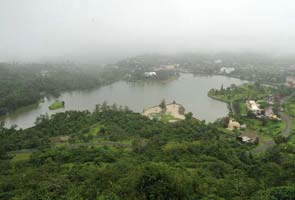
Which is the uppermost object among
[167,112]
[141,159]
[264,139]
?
[141,159]

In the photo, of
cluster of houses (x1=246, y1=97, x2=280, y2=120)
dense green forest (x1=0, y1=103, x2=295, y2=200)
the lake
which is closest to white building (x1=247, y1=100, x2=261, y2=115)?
cluster of houses (x1=246, y1=97, x2=280, y2=120)

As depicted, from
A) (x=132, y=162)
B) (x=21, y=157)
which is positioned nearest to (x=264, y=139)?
(x=132, y=162)

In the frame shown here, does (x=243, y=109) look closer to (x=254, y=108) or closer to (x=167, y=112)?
(x=254, y=108)

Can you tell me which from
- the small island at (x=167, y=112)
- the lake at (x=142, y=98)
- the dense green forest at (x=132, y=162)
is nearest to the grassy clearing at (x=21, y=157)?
the dense green forest at (x=132, y=162)

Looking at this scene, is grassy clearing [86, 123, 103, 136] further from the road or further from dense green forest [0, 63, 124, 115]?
dense green forest [0, 63, 124, 115]

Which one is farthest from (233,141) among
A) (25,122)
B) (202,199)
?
(25,122)
